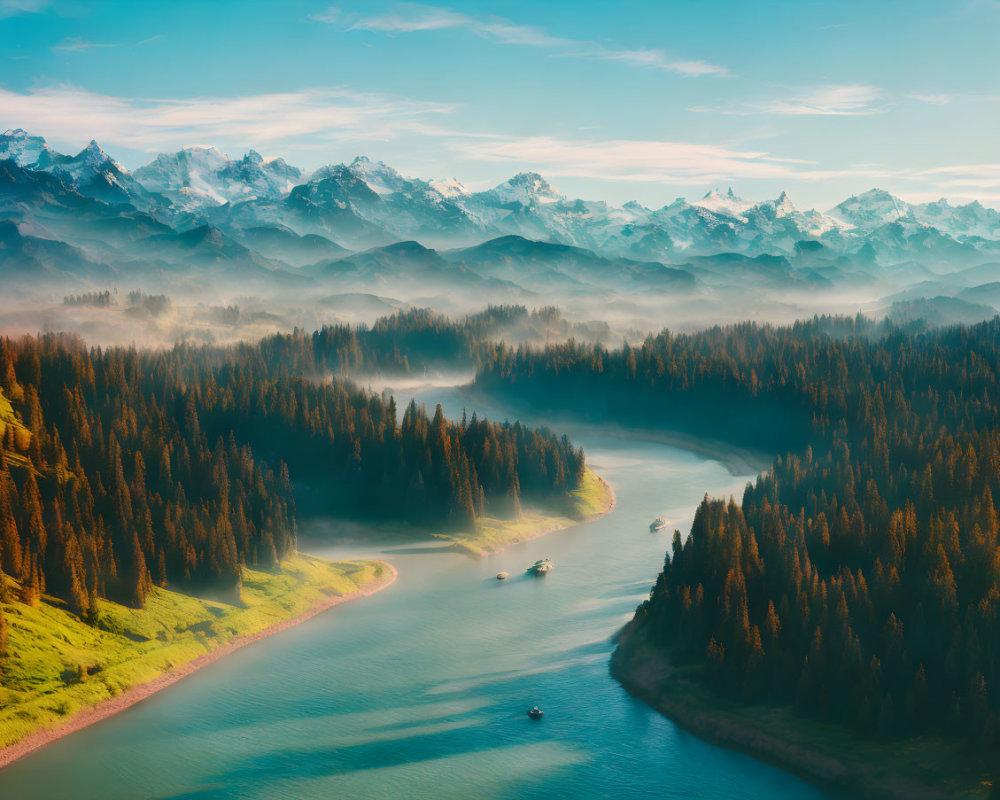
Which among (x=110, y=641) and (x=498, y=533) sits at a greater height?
(x=110, y=641)

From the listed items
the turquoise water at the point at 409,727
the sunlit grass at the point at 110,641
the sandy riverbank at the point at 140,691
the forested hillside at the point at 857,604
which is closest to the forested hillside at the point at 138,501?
the sunlit grass at the point at 110,641

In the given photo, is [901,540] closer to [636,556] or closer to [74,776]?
[636,556]

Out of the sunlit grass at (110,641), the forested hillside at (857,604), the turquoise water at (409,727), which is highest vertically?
the forested hillside at (857,604)

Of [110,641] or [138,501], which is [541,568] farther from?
[110,641]

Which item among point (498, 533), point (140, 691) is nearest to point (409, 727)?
point (140, 691)

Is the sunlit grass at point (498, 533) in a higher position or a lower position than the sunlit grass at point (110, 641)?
lower

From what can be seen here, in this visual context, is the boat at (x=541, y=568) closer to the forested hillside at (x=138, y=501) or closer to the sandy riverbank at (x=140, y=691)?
the forested hillside at (x=138, y=501)
